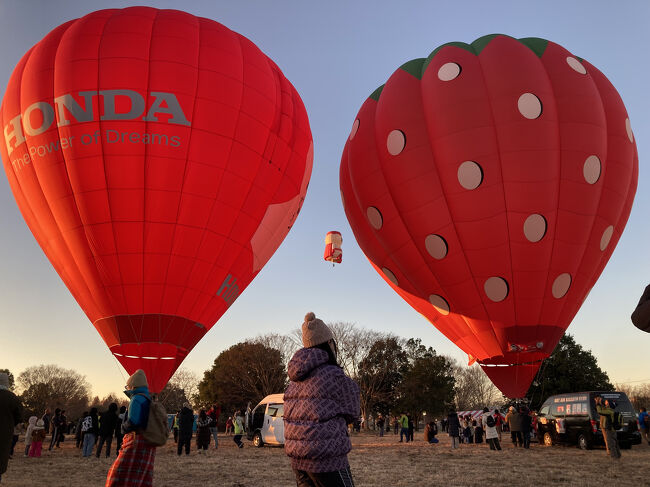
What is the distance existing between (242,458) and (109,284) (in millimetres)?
5360

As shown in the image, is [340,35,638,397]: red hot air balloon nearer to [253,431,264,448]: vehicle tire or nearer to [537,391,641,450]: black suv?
[537,391,641,450]: black suv

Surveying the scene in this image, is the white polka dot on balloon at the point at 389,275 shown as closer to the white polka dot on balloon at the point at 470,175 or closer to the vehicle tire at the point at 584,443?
the white polka dot on balloon at the point at 470,175

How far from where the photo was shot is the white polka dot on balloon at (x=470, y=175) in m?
12.4

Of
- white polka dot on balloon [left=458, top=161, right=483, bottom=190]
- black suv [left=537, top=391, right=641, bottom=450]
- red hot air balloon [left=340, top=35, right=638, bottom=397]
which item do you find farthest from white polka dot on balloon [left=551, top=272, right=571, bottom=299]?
black suv [left=537, top=391, right=641, bottom=450]

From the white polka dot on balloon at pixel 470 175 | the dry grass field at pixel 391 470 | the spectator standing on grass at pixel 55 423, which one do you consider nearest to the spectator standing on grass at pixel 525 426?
the dry grass field at pixel 391 470

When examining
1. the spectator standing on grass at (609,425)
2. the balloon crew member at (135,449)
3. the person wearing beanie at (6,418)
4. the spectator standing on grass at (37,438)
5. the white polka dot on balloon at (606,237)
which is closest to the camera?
the balloon crew member at (135,449)

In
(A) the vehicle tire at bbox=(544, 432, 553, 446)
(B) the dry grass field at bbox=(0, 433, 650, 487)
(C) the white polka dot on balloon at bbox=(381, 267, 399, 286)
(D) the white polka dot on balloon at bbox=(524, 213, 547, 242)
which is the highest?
(D) the white polka dot on balloon at bbox=(524, 213, 547, 242)

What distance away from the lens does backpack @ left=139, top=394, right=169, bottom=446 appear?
4617mm

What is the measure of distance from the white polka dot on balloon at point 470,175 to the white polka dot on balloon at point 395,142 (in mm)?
1729

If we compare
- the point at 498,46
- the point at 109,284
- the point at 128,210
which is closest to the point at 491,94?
the point at 498,46

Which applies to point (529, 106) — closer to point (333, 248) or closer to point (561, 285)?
point (561, 285)

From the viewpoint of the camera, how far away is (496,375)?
13.5 m

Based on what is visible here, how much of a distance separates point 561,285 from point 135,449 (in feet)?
36.2

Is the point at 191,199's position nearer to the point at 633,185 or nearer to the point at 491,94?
the point at 491,94
